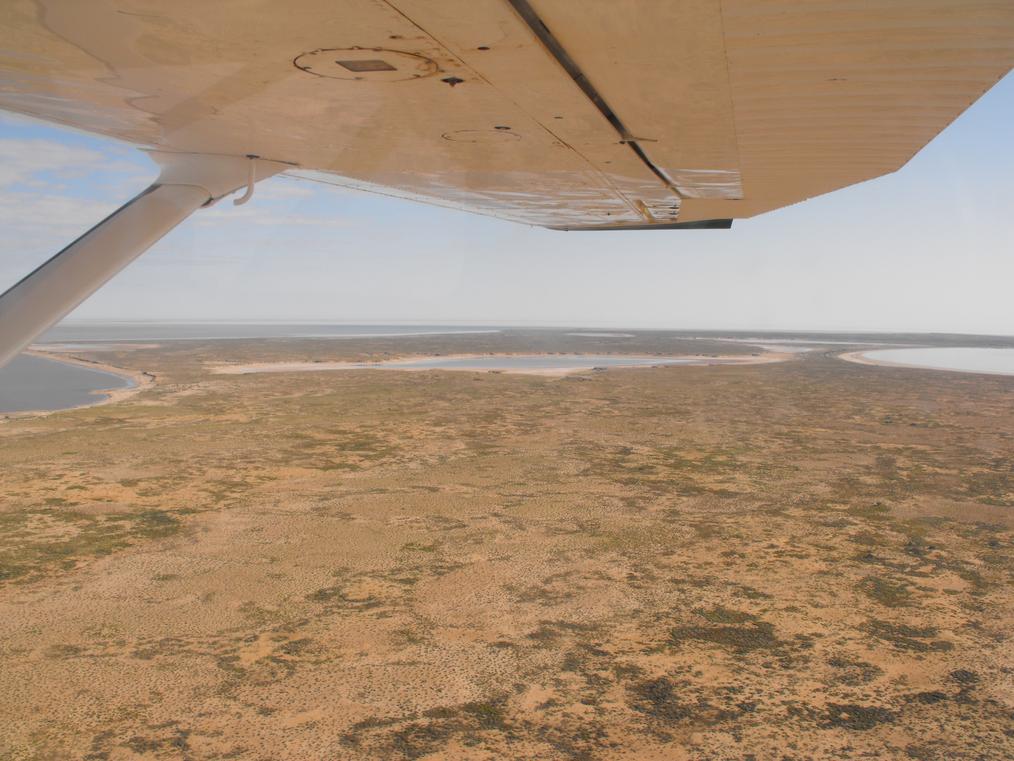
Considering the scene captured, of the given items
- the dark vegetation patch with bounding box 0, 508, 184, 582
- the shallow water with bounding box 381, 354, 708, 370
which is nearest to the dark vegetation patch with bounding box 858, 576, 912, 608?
the dark vegetation patch with bounding box 0, 508, 184, 582

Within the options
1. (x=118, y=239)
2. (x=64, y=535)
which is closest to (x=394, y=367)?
(x=64, y=535)

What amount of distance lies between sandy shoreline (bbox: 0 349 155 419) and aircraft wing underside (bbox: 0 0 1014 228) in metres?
17.2

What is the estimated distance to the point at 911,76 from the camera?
6.26 feet

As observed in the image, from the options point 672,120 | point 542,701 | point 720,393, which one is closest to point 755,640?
point 542,701

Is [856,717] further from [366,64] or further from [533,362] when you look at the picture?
[533,362]

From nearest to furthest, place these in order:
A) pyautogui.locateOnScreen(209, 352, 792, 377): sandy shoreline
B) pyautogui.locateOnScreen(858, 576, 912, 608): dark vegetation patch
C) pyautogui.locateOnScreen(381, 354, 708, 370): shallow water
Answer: pyautogui.locateOnScreen(858, 576, 912, 608): dark vegetation patch → pyautogui.locateOnScreen(209, 352, 792, 377): sandy shoreline → pyautogui.locateOnScreen(381, 354, 708, 370): shallow water

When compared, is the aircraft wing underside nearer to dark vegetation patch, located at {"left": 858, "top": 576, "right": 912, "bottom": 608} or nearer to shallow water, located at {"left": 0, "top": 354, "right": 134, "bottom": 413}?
dark vegetation patch, located at {"left": 858, "top": 576, "right": 912, "bottom": 608}

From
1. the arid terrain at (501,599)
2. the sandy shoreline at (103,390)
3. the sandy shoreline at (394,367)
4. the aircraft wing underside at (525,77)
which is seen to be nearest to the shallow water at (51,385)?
the sandy shoreline at (103,390)

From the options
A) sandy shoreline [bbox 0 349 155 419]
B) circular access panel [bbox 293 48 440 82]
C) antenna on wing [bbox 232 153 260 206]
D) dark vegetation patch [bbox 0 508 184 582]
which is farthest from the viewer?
sandy shoreline [bbox 0 349 155 419]

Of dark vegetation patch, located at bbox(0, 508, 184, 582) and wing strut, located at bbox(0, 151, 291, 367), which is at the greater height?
wing strut, located at bbox(0, 151, 291, 367)

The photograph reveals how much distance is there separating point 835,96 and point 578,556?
5566 millimetres

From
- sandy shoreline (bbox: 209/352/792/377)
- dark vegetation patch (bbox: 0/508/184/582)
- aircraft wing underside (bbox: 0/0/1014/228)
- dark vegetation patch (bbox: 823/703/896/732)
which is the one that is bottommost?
dark vegetation patch (bbox: 0/508/184/582)

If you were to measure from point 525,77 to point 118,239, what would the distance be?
6.63 ft

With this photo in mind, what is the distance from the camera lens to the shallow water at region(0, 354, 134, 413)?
18.7 metres
